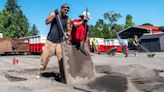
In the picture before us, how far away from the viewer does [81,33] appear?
10.6 meters

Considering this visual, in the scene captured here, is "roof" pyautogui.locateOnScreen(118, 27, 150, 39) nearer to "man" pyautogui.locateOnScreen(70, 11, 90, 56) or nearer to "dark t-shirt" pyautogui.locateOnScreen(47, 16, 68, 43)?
"man" pyautogui.locateOnScreen(70, 11, 90, 56)

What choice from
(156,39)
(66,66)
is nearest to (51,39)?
Answer: (66,66)

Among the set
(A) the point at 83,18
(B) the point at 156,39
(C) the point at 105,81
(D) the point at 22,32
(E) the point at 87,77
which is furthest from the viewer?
(D) the point at 22,32

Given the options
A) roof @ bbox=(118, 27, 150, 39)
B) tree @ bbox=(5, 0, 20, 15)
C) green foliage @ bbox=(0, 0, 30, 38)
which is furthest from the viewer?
tree @ bbox=(5, 0, 20, 15)

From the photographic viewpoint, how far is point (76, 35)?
Result: 33.8 feet

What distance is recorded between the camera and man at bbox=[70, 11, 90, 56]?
960cm

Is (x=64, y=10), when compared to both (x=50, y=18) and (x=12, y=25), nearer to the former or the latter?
(x=50, y=18)

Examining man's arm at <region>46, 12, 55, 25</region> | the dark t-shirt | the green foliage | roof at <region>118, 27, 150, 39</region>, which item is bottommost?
Answer: the dark t-shirt

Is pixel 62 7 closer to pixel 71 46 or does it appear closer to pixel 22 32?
pixel 71 46

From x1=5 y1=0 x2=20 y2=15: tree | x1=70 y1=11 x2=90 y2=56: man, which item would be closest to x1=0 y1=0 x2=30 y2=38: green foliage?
x1=5 y1=0 x2=20 y2=15: tree

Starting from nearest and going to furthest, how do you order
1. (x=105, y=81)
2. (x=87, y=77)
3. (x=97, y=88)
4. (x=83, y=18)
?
(x=97, y=88) < (x=105, y=81) < (x=87, y=77) < (x=83, y=18)

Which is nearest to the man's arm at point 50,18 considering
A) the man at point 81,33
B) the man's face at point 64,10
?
the man's face at point 64,10

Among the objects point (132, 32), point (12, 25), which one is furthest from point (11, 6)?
point (132, 32)

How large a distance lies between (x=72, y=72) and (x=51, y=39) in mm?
1321
